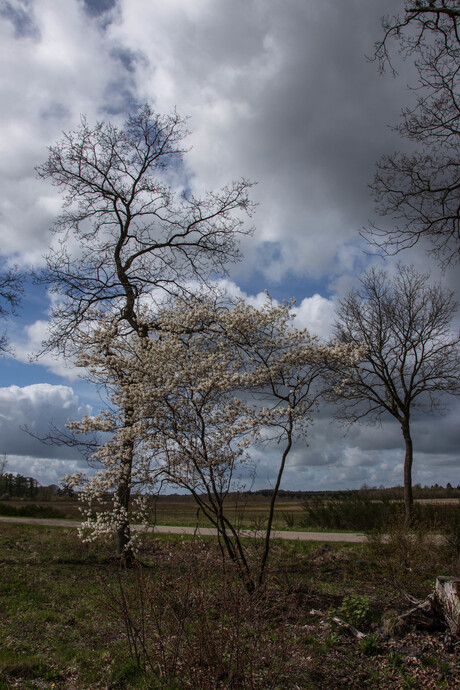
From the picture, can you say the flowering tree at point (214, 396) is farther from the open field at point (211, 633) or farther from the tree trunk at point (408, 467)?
the tree trunk at point (408, 467)

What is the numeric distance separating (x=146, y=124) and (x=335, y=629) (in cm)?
1446

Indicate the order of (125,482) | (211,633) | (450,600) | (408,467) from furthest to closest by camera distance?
1. (408,467)
2. (125,482)
3. (450,600)
4. (211,633)

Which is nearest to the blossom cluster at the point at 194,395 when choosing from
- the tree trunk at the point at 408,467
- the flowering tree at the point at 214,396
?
the flowering tree at the point at 214,396

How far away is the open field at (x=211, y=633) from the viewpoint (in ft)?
14.5

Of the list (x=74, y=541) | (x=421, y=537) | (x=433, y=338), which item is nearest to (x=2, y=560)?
(x=74, y=541)

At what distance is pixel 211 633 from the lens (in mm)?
4355

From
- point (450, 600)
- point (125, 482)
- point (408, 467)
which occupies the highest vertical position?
point (408, 467)

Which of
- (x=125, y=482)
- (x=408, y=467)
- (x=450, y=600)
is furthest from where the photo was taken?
(x=408, y=467)

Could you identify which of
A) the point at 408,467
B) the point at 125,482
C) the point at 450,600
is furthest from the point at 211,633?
the point at 408,467

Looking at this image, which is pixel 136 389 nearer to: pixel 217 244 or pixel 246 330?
pixel 246 330

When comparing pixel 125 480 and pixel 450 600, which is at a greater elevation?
pixel 125 480

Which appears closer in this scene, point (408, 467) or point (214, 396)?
point (214, 396)

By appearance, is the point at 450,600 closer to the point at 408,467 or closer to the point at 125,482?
the point at 125,482

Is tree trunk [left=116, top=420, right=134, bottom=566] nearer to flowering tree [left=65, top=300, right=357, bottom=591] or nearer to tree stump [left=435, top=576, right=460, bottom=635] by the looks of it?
flowering tree [left=65, top=300, right=357, bottom=591]
